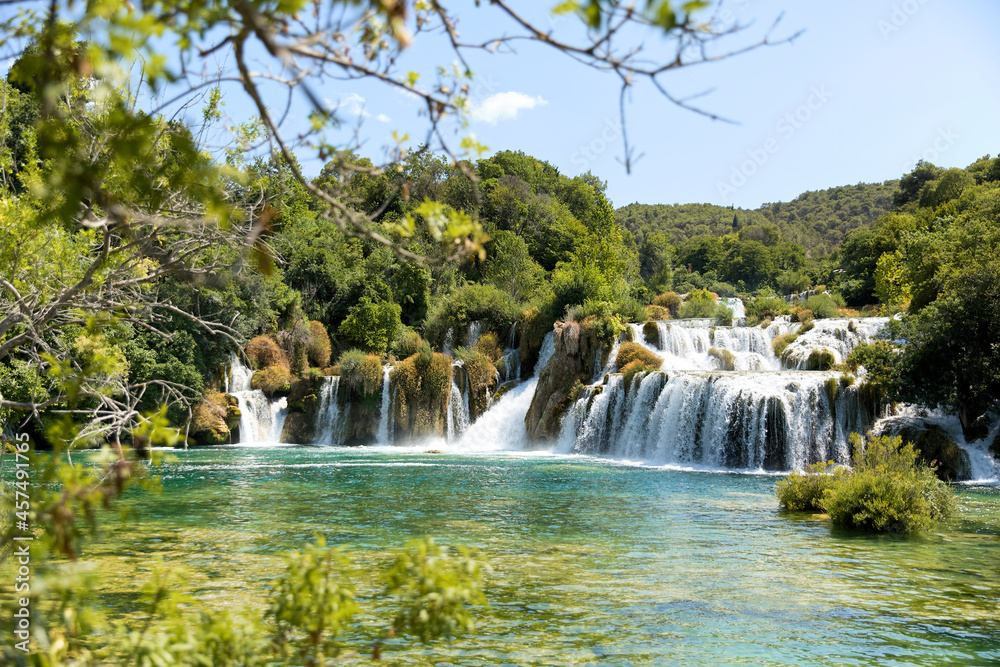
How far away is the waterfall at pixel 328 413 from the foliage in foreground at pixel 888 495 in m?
22.0

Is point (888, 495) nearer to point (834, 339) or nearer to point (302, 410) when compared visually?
point (834, 339)

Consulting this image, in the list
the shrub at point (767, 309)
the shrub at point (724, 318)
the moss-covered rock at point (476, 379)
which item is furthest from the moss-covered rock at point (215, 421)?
the shrub at point (767, 309)

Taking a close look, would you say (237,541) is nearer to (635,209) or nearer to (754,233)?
(754,233)

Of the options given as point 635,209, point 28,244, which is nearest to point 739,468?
point 28,244

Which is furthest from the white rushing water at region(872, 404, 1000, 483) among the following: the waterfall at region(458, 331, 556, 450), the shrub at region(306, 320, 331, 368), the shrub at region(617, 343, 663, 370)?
the shrub at region(306, 320, 331, 368)

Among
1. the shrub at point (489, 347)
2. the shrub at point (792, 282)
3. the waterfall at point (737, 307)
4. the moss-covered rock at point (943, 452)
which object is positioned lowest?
the moss-covered rock at point (943, 452)

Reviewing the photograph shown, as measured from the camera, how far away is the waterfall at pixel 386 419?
28.4 m

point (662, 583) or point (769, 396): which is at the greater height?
point (769, 396)

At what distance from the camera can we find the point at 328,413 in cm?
2912

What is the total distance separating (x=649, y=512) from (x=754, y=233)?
78839 millimetres

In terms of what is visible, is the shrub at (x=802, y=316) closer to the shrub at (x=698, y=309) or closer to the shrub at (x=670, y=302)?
the shrub at (x=698, y=309)

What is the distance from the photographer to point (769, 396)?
699 inches

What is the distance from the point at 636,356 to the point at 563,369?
2.72 m

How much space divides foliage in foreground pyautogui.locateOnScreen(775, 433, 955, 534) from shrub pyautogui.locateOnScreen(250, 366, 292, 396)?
23270mm
